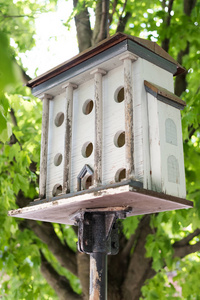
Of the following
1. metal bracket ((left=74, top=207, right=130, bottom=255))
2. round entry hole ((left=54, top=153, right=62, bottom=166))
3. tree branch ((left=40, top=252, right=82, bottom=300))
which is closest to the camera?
metal bracket ((left=74, top=207, right=130, bottom=255))

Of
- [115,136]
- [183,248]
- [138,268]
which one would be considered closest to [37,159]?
[138,268]

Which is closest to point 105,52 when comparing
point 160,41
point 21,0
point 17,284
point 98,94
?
point 98,94

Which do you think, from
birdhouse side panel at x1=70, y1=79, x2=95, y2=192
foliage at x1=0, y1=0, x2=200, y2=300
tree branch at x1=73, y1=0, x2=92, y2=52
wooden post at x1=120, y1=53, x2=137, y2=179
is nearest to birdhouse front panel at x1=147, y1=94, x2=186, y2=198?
wooden post at x1=120, y1=53, x2=137, y2=179

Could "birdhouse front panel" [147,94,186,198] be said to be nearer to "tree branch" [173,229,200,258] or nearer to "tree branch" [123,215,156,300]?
"tree branch" [123,215,156,300]

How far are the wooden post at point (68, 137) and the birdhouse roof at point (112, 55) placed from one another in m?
0.09

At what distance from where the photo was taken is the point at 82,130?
2.35 meters

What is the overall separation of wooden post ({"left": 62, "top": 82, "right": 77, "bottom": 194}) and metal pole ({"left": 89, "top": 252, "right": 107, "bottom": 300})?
0.42m

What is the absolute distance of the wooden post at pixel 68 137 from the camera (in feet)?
7.38

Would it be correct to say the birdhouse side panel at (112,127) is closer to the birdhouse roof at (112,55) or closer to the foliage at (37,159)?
the birdhouse roof at (112,55)

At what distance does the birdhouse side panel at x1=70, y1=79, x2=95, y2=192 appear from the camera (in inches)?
89.8

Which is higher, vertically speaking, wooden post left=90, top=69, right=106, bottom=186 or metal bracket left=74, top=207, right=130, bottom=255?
wooden post left=90, top=69, right=106, bottom=186

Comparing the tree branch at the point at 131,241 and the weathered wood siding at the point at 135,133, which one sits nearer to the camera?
the weathered wood siding at the point at 135,133

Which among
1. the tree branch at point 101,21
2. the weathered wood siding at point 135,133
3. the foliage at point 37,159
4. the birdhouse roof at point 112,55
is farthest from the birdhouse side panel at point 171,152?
the tree branch at point 101,21

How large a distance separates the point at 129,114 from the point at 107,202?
473 millimetres
